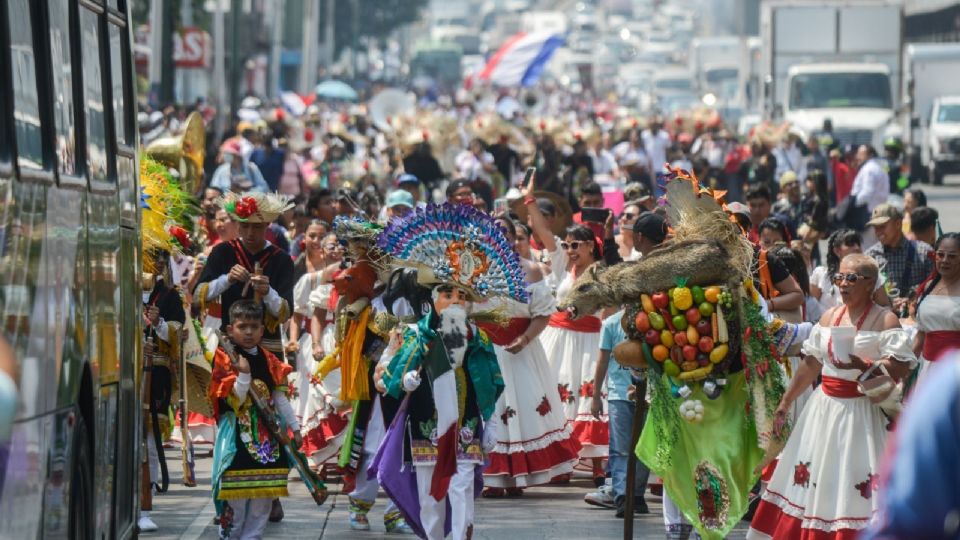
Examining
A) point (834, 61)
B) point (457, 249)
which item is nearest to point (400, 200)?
point (457, 249)

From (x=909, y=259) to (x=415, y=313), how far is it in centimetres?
489

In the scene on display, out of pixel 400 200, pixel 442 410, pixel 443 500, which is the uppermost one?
pixel 400 200

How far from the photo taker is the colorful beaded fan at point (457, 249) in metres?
10.2

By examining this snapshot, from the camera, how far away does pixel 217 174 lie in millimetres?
23609

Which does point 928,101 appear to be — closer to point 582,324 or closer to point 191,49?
point 191,49

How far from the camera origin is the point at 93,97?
8203 mm

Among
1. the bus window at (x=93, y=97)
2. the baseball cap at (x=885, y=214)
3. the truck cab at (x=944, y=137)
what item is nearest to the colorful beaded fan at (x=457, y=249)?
the bus window at (x=93, y=97)

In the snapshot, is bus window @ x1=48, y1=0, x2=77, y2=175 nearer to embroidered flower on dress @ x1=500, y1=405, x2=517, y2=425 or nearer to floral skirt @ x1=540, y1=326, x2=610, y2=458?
embroidered flower on dress @ x1=500, y1=405, x2=517, y2=425

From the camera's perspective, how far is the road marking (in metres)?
10.9

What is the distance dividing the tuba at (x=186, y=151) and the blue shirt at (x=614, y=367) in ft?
14.9

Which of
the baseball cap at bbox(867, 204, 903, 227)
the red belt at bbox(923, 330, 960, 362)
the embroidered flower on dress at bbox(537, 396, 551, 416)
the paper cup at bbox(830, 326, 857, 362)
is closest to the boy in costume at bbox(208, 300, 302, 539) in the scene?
the embroidered flower on dress at bbox(537, 396, 551, 416)

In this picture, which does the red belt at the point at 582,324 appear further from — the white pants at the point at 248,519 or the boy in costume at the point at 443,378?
the white pants at the point at 248,519

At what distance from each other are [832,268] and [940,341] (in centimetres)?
285

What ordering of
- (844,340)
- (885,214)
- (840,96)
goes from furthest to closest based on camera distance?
(840,96)
(885,214)
(844,340)
